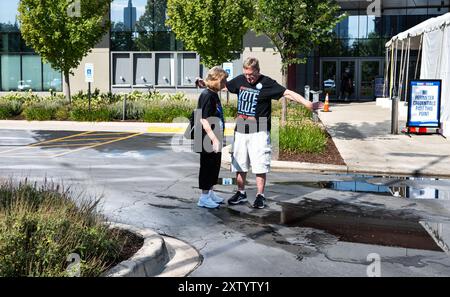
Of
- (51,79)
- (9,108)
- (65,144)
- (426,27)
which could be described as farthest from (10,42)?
(426,27)

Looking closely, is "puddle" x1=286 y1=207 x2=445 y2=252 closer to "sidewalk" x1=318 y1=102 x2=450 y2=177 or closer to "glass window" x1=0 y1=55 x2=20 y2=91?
"sidewalk" x1=318 y1=102 x2=450 y2=177

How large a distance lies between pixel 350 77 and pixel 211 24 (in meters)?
Result: 15.4

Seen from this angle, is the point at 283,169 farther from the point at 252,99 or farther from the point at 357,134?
the point at 357,134

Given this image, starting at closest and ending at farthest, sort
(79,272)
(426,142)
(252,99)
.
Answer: (79,272) → (252,99) → (426,142)

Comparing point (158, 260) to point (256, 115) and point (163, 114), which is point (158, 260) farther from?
point (163, 114)

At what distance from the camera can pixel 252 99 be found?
8133 mm

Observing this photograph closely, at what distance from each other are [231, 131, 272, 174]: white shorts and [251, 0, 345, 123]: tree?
25.7 feet

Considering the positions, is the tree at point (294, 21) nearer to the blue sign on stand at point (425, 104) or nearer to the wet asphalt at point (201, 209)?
the blue sign on stand at point (425, 104)

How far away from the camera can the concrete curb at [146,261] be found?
16.6 ft

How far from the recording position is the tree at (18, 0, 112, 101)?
2398 centimetres

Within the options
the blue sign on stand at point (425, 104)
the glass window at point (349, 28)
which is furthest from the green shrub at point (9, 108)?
the glass window at point (349, 28)

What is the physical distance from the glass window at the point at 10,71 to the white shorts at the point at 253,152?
2991 cm

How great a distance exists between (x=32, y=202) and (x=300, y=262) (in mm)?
2854

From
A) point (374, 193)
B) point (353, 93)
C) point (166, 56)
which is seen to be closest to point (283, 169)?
point (374, 193)
